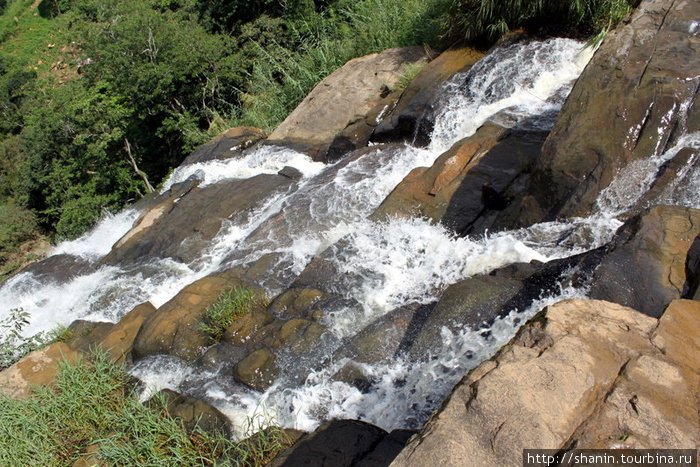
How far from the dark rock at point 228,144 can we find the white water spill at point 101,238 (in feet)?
5.23

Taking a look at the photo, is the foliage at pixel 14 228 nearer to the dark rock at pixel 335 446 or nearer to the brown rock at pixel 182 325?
the brown rock at pixel 182 325

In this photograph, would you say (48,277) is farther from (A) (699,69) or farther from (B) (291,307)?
(A) (699,69)

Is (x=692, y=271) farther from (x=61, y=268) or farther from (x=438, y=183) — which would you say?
(x=61, y=268)

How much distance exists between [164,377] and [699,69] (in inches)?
207

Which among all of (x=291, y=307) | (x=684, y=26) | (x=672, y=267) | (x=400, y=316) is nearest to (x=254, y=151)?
(x=291, y=307)

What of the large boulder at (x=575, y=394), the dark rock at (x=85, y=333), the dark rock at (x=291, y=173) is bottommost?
the dark rock at (x=85, y=333)

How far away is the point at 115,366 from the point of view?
473cm

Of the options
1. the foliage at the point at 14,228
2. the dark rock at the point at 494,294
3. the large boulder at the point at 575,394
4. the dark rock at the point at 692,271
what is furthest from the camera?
the foliage at the point at 14,228

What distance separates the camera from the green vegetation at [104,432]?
3.55 m

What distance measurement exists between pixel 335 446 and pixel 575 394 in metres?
1.57

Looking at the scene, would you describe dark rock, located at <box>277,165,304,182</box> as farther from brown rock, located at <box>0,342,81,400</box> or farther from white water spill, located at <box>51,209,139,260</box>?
brown rock, located at <box>0,342,81,400</box>

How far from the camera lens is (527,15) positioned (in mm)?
7699

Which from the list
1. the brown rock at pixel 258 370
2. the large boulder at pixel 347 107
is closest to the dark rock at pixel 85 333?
the brown rock at pixel 258 370

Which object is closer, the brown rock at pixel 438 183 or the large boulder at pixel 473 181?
the large boulder at pixel 473 181
